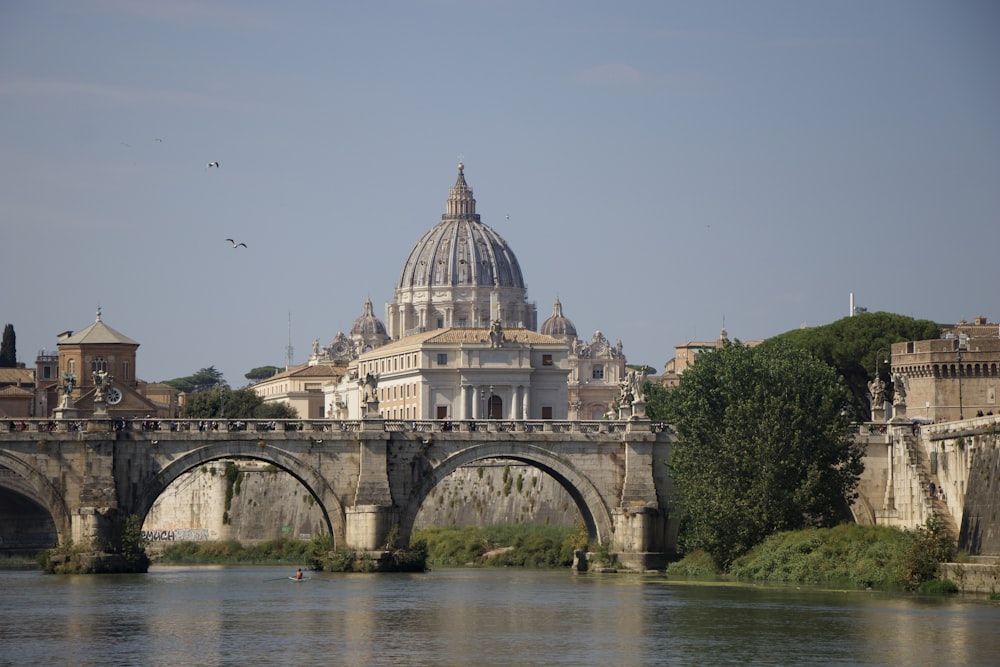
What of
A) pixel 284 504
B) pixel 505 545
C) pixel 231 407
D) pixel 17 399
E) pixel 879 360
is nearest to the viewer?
pixel 505 545

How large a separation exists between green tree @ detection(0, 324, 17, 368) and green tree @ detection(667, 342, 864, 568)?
3765 inches

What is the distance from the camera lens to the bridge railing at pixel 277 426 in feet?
248

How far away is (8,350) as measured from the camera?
15838 centimetres

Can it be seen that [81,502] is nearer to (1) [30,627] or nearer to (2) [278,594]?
(2) [278,594]

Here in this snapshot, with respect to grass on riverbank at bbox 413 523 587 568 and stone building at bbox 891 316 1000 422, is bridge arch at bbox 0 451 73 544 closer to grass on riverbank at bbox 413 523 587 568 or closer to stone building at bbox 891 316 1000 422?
grass on riverbank at bbox 413 523 587 568

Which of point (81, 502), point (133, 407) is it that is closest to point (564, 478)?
point (81, 502)

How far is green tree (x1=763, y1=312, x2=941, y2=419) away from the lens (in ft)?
345

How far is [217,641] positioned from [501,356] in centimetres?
10167

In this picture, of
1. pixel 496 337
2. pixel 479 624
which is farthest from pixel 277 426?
pixel 496 337

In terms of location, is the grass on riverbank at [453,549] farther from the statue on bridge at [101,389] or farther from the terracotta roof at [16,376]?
the terracotta roof at [16,376]

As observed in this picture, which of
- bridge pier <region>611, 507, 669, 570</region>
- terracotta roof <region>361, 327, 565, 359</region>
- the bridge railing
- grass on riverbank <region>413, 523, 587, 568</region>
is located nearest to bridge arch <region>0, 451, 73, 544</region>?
the bridge railing

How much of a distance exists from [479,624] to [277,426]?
23567mm

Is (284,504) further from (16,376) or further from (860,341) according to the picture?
(16,376)

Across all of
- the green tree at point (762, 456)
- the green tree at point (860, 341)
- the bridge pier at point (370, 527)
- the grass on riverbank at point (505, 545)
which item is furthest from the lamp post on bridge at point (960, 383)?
the bridge pier at point (370, 527)
